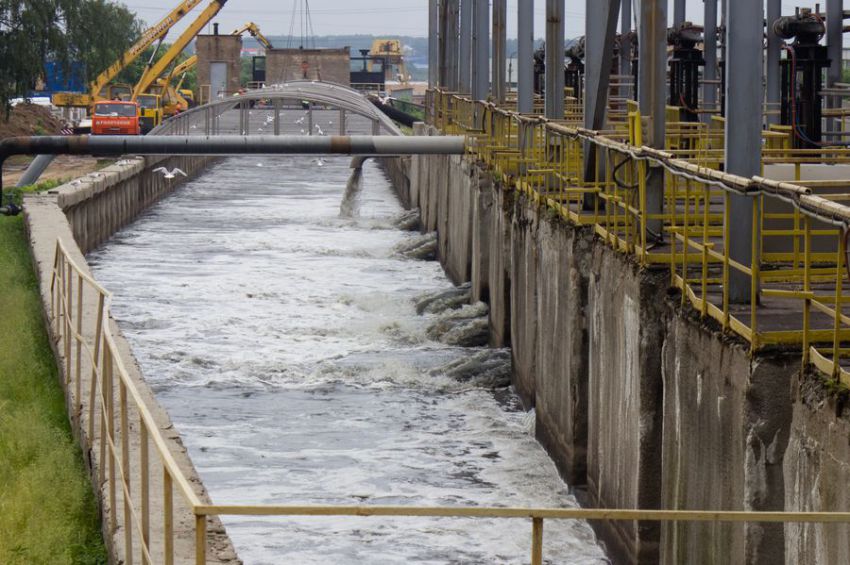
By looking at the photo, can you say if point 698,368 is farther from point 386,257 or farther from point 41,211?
point 386,257

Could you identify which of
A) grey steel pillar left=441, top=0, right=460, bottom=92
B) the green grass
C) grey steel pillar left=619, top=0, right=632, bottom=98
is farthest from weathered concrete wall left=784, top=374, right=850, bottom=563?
grey steel pillar left=441, top=0, right=460, bottom=92

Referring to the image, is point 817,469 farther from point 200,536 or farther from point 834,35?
point 834,35

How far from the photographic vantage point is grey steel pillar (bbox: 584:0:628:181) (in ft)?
57.1

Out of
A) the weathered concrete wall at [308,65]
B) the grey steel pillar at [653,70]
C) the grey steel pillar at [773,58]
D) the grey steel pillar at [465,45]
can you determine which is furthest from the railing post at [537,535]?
the weathered concrete wall at [308,65]

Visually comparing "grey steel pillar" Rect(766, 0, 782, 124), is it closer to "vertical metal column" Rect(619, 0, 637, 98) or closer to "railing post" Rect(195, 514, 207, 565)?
"vertical metal column" Rect(619, 0, 637, 98)

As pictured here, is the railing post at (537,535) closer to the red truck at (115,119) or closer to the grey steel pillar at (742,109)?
the grey steel pillar at (742,109)

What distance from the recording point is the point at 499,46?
32094 millimetres

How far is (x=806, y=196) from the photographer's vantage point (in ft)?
29.7

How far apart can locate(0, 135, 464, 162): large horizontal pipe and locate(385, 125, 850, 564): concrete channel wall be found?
11498 millimetres

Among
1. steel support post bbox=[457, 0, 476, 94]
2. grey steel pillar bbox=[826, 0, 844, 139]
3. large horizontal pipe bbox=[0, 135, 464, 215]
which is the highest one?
steel support post bbox=[457, 0, 476, 94]

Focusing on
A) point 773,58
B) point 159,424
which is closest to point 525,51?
point 773,58

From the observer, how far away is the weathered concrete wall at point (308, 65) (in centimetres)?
11256

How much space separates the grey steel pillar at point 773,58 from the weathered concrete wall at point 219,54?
289ft

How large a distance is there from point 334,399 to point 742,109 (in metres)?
12.0
